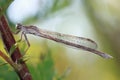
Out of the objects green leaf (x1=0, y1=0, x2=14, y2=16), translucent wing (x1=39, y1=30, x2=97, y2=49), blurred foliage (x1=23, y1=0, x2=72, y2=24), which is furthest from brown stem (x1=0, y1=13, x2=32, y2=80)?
blurred foliage (x1=23, y1=0, x2=72, y2=24)

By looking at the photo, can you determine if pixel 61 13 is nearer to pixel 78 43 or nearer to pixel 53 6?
pixel 53 6

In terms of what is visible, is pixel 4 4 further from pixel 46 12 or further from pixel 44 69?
pixel 46 12

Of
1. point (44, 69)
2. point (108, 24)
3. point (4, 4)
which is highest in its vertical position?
point (4, 4)

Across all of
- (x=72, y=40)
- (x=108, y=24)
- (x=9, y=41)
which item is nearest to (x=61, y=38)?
(x=72, y=40)

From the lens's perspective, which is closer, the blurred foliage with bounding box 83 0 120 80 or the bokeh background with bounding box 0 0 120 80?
the bokeh background with bounding box 0 0 120 80

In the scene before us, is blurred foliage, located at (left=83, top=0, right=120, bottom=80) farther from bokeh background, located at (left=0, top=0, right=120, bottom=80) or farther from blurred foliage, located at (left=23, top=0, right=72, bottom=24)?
blurred foliage, located at (left=23, top=0, right=72, bottom=24)

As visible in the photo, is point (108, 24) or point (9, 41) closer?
point (9, 41)

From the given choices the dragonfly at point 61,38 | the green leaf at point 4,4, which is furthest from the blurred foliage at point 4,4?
the dragonfly at point 61,38

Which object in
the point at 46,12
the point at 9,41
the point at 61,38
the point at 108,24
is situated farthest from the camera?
the point at 108,24
